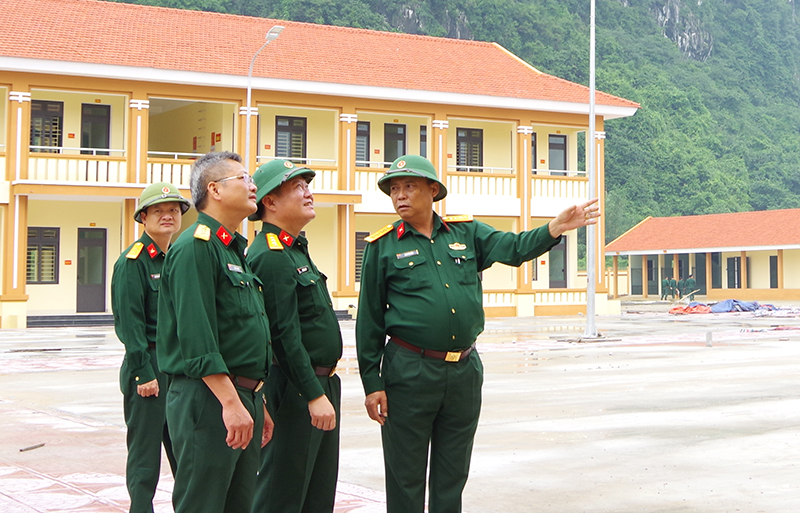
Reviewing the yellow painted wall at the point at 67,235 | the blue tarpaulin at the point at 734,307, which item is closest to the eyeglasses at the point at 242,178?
the yellow painted wall at the point at 67,235

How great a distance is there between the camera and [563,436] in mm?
9125

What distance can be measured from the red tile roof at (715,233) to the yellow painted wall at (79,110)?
1285 inches

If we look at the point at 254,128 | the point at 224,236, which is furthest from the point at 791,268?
the point at 224,236

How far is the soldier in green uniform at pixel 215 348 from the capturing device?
4.16 metres

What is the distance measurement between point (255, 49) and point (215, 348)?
32015 millimetres

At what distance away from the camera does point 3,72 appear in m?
29.2

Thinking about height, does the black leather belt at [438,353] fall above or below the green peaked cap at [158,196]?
below

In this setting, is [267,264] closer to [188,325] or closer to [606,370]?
[188,325]

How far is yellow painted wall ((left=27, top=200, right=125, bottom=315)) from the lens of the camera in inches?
1231

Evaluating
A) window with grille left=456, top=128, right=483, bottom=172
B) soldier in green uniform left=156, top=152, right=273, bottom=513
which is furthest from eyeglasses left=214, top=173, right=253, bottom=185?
window with grille left=456, top=128, right=483, bottom=172

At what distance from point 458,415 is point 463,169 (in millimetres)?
32464

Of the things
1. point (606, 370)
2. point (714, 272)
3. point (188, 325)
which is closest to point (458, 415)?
point (188, 325)

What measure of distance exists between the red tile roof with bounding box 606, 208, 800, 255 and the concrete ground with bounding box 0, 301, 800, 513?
34.9m

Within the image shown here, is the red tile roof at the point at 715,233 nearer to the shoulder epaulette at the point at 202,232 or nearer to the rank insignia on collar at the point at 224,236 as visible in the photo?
the rank insignia on collar at the point at 224,236
